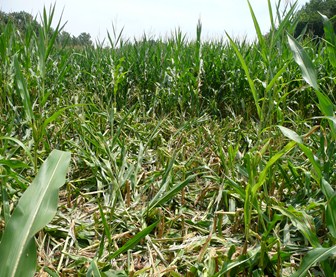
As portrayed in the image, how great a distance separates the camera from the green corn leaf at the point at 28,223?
562 millimetres

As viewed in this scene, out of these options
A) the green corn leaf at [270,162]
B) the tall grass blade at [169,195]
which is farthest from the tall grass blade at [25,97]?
the green corn leaf at [270,162]

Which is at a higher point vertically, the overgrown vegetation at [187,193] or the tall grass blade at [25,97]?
the tall grass blade at [25,97]

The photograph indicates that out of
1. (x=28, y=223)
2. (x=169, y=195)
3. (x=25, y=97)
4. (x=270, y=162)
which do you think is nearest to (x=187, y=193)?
(x=169, y=195)

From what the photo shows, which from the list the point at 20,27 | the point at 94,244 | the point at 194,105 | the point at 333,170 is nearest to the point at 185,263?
the point at 94,244

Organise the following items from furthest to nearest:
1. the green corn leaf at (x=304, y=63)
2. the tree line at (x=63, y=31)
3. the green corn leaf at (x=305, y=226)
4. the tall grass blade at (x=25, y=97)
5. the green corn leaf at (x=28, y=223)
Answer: the tree line at (x=63, y=31)
the tall grass blade at (x=25, y=97)
the green corn leaf at (x=304, y=63)
the green corn leaf at (x=305, y=226)
the green corn leaf at (x=28, y=223)

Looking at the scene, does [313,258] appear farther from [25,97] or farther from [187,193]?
[25,97]

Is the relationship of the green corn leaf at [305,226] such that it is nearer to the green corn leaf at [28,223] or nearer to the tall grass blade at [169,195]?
the tall grass blade at [169,195]

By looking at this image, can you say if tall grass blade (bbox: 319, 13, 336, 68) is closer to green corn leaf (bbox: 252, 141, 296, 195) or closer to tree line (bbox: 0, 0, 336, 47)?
tree line (bbox: 0, 0, 336, 47)

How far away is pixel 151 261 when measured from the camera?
990mm

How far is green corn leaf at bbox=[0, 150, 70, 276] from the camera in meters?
0.56

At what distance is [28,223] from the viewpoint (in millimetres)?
619

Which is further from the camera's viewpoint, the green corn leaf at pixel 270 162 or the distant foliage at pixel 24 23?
the distant foliage at pixel 24 23

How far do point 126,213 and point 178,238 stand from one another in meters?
0.21

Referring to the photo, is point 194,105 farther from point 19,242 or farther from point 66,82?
point 19,242
